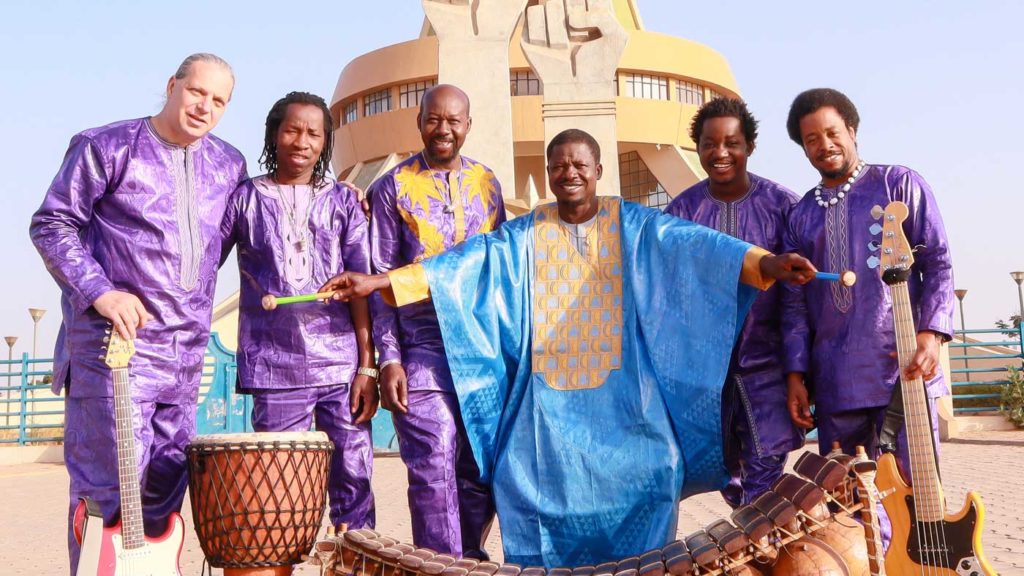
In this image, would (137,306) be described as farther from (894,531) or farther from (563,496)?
(894,531)

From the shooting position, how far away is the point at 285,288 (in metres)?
4.42

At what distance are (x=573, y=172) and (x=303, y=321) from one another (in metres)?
1.46

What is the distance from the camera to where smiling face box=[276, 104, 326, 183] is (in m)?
4.52

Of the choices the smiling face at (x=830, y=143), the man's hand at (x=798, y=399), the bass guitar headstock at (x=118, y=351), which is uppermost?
the smiling face at (x=830, y=143)

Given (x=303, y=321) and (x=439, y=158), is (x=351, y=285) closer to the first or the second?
(x=303, y=321)

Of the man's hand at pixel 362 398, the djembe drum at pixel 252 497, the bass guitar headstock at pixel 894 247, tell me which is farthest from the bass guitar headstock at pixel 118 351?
the bass guitar headstock at pixel 894 247

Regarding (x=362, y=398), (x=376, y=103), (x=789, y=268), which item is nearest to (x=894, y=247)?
(x=789, y=268)

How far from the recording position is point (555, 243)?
4.71 meters

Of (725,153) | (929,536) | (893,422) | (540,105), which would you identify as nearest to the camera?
(929,536)

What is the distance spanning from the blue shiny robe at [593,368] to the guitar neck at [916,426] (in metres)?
0.73

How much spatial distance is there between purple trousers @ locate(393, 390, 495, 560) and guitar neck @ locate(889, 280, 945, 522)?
6.44 ft

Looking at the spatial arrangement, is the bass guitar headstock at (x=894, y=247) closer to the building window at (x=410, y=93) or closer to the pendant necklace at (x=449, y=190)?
the pendant necklace at (x=449, y=190)

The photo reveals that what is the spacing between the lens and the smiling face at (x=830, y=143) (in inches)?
172

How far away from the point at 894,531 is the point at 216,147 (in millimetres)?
3371
